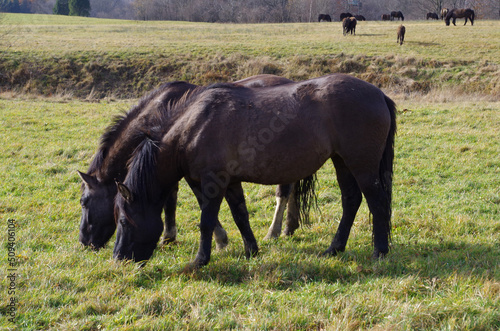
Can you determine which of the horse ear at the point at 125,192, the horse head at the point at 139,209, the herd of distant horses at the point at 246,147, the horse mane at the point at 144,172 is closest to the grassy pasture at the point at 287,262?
the horse head at the point at 139,209

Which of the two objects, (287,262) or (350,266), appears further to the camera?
(287,262)

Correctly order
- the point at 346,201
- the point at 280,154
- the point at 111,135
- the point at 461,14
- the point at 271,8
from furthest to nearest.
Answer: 1. the point at 271,8
2. the point at 461,14
3. the point at 111,135
4. the point at 346,201
5. the point at 280,154

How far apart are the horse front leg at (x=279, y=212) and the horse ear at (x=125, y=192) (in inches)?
76.2

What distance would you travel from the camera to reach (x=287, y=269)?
4.21 meters

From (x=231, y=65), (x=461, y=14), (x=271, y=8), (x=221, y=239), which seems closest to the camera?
(x=221, y=239)

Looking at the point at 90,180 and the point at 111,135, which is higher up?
the point at 111,135

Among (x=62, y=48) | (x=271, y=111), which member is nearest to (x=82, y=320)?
(x=271, y=111)

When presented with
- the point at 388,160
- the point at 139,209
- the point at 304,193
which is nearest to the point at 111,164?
the point at 139,209

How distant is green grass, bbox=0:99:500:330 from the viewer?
319 centimetres

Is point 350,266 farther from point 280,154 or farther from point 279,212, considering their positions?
point 279,212

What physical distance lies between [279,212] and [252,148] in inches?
60.8

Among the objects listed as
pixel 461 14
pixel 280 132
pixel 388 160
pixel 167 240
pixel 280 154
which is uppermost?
pixel 461 14

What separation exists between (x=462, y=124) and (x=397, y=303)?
28.9 ft

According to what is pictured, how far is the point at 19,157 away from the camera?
9.33 m
